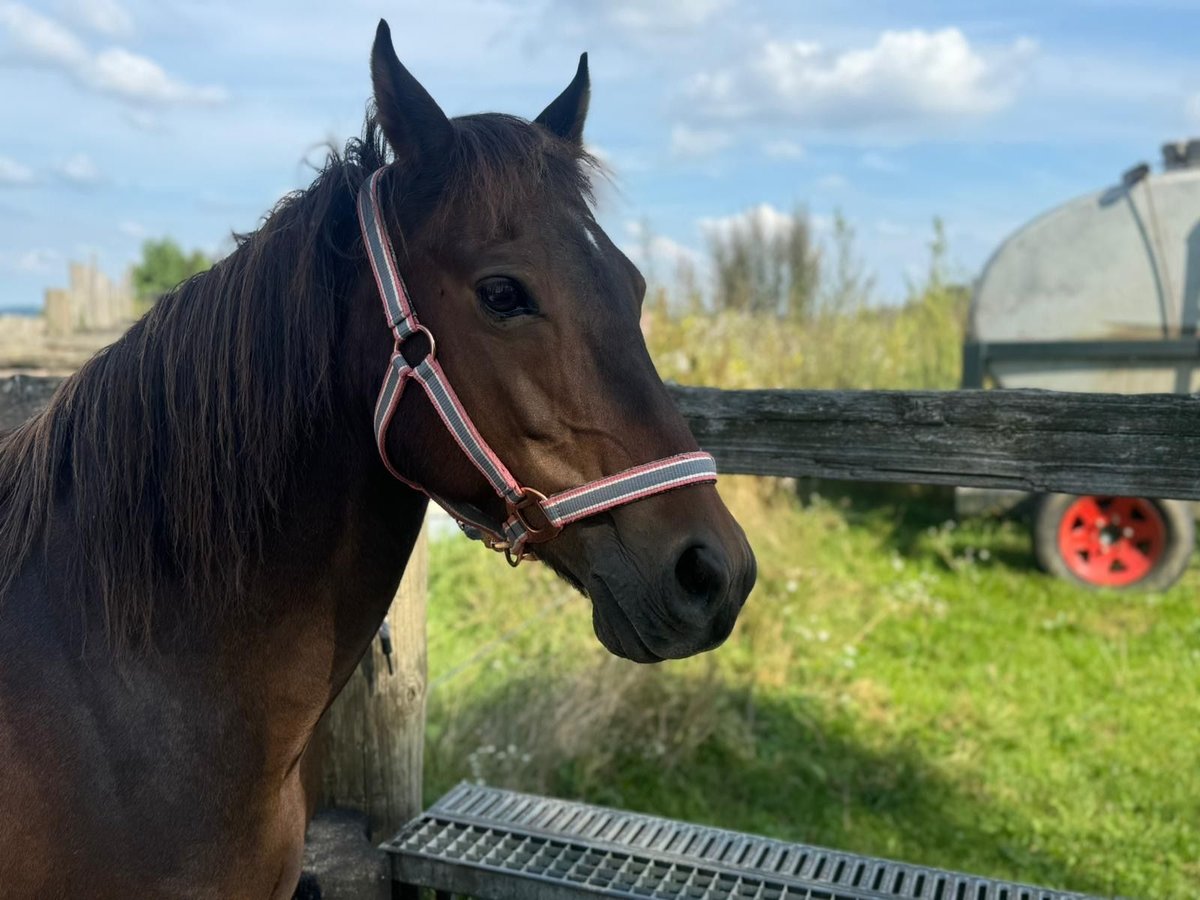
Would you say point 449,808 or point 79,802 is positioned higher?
point 79,802

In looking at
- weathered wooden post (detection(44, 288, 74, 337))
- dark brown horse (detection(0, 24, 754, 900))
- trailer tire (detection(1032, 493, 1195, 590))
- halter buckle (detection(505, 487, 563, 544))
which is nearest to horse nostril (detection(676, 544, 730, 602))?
dark brown horse (detection(0, 24, 754, 900))

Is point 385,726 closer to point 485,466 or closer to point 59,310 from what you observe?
point 485,466

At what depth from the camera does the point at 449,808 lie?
250cm

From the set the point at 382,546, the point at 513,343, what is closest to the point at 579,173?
the point at 513,343

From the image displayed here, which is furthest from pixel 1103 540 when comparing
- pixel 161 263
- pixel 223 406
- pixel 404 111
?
pixel 161 263

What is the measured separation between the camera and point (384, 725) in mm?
2410

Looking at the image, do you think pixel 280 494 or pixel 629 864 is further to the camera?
pixel 629 864

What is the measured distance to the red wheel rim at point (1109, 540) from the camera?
621 centimetres

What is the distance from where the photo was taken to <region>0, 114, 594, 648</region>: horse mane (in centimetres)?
155

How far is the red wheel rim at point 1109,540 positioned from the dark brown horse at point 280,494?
18.7 ft

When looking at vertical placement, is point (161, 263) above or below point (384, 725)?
above

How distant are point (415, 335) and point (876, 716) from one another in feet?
12.3

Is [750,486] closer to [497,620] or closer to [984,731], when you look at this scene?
[497,620]

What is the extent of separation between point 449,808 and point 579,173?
1.72 metres
